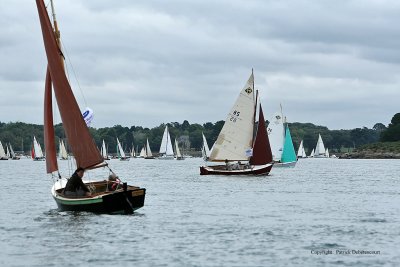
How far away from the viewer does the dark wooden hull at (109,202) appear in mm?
43375

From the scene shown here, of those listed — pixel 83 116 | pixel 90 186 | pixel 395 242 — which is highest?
pixel 83 116

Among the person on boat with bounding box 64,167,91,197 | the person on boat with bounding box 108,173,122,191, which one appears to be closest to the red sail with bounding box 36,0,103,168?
the person on boat with bounding box 64,167,91,197

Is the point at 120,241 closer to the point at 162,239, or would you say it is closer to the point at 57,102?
the point at 162,239

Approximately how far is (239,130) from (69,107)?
47.3m

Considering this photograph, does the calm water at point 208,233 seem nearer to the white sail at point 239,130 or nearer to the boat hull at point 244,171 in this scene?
the boat hull at point 244,171

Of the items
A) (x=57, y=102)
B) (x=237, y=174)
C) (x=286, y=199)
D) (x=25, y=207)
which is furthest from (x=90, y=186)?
(x=237, y=174)

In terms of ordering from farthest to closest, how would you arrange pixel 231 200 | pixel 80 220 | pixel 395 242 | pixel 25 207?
pixel 231 200
pixel 25 207
pixel 80 220
pixel 395 242

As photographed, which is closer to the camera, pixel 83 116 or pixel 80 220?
pixel 80 220

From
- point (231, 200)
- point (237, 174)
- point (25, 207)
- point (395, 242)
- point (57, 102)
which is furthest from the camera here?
point (237, 174)

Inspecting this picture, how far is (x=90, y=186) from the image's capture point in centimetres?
4659

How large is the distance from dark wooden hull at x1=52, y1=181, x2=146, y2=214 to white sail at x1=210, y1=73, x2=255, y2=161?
154 feet

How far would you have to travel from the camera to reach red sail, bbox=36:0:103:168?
45.4m

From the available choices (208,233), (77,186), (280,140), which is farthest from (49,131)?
(280,140)

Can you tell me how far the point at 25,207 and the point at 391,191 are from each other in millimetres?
34217
